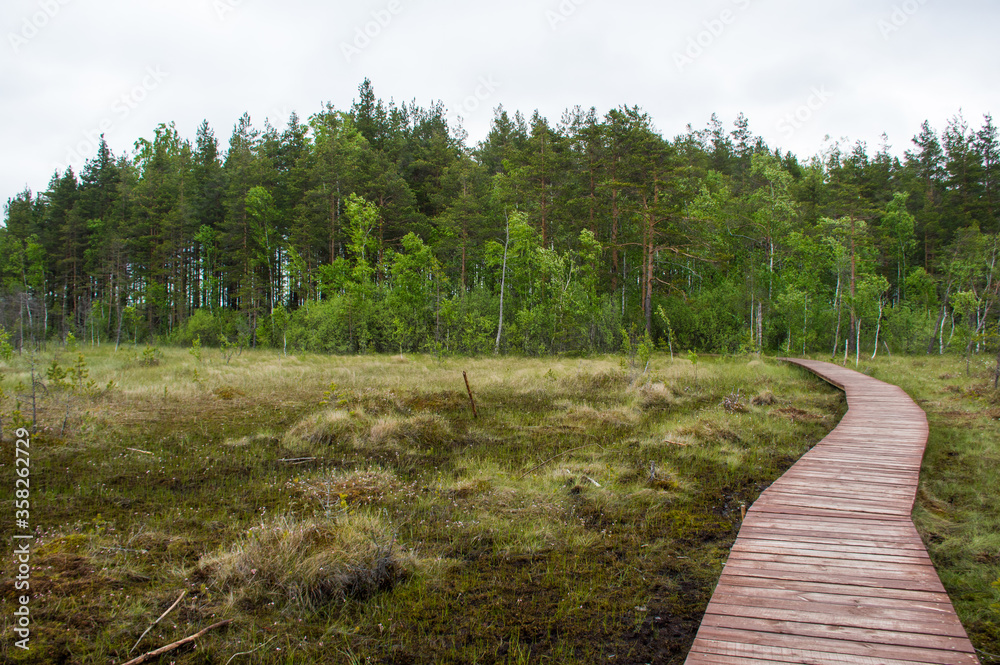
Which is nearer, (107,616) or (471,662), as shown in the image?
(471,662)

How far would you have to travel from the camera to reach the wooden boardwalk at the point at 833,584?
292 cm

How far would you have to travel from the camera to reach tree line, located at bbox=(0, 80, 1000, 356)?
101ft

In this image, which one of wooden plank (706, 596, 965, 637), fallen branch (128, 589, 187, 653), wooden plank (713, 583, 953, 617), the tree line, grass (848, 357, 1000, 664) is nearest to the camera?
wooden plank (706, 596, 965, 637)

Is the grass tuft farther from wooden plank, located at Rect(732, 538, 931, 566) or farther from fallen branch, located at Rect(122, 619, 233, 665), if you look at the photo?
wooden plank, located at Rect(732, 538, 931, 566)

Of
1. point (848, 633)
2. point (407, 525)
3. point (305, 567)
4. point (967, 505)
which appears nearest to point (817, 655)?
point (848, 633)

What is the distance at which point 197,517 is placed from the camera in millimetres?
5875

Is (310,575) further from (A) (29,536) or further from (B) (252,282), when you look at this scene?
(B) (252,282)

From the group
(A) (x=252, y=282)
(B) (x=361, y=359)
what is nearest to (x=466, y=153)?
(A) (x=252, y=282)

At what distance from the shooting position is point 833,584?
3.65m

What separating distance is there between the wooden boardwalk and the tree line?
23413mm

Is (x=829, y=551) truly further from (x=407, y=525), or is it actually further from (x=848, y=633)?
(x=407, y=525)

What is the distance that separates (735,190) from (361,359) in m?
33.1

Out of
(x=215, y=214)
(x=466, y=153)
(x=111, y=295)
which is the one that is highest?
(x=466, y=153)


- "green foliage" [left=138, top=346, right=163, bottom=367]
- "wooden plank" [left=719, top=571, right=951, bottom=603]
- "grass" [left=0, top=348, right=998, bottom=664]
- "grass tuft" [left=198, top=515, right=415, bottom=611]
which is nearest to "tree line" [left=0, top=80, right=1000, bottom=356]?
"green foliage" [left=138, top=346, right=163, bottom=367]
